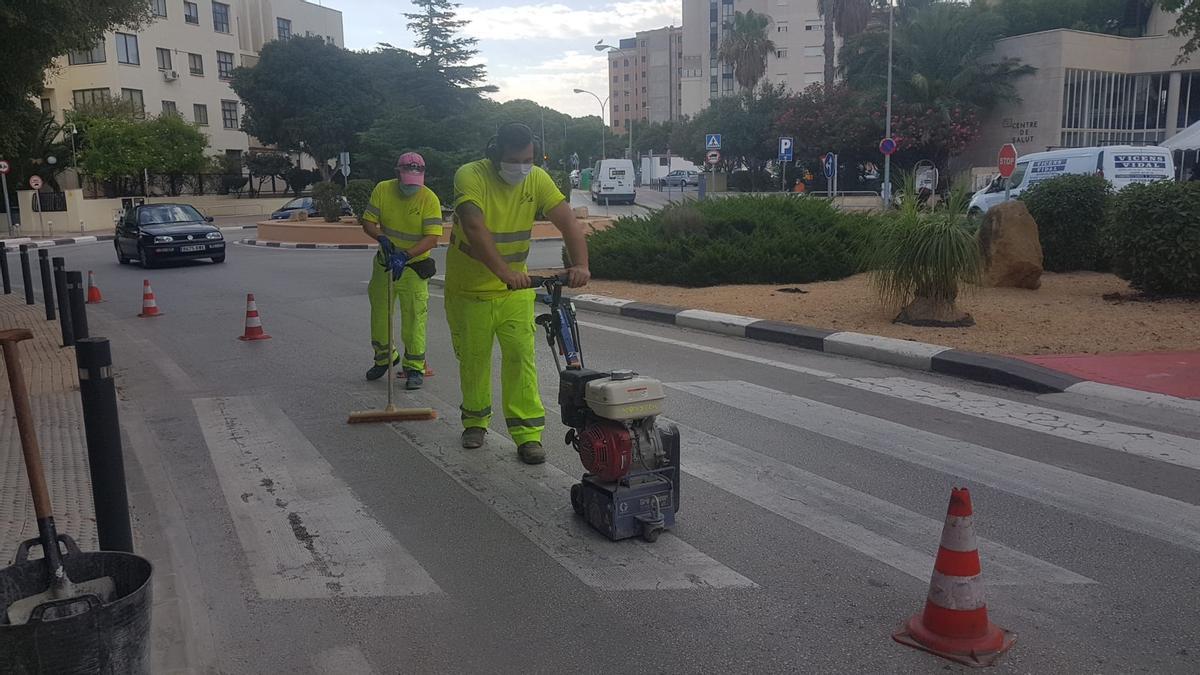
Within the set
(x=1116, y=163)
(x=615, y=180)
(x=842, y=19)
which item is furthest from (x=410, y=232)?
(x=842, y=19)

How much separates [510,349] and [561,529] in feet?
4.41

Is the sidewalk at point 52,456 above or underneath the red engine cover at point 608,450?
underneath

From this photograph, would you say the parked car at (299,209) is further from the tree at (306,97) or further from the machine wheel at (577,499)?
the machine wheel at (577,499)

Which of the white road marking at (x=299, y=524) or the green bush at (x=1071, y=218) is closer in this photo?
the white road marking at (x=299, y=524)

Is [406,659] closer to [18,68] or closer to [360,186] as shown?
[18,68]

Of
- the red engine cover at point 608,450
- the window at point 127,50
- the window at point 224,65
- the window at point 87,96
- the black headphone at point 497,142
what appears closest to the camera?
the red engine cover at point 608,450

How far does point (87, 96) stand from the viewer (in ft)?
174

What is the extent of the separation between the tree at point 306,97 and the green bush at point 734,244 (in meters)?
41.9

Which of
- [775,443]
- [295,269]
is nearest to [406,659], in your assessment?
[775,443]

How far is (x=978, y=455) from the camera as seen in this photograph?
593 cm

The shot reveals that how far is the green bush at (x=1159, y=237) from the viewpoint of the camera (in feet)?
34.9

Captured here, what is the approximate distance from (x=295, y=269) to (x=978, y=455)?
58.9 ft

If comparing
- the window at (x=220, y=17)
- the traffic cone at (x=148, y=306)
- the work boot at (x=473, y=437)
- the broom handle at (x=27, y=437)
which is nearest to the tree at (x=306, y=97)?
the window at (x=220, y=17)

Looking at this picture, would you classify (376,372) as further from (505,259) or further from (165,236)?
(165,236)
